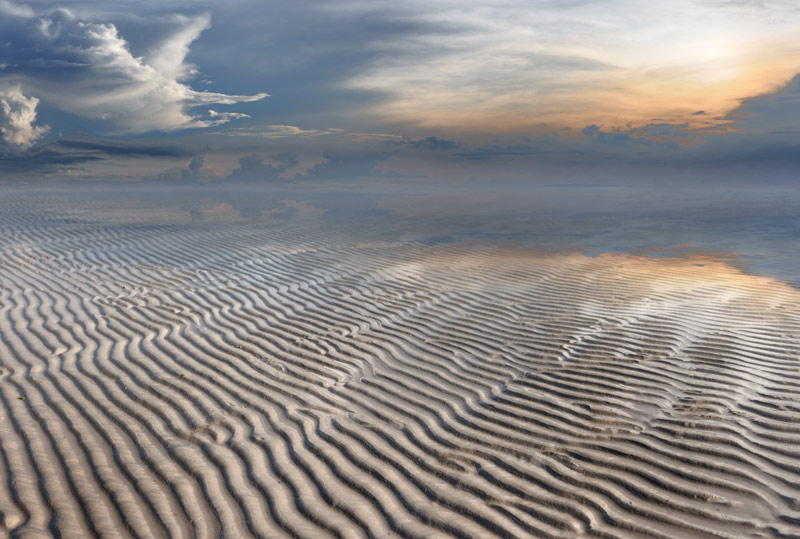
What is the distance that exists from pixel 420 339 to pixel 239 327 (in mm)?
2512

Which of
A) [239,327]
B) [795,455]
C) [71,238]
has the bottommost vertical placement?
[795,455]

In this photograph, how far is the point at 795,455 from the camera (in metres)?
4.56

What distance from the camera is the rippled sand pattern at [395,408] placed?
3.82 m

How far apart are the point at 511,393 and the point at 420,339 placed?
1910 millimetres

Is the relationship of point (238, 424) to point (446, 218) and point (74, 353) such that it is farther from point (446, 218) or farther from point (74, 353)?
point (446, 218)

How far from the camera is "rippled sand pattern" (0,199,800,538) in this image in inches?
150

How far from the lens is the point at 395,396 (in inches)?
226

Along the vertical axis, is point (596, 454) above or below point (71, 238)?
below

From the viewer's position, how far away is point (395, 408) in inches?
215

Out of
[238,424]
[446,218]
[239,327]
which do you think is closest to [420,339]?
[239,327]

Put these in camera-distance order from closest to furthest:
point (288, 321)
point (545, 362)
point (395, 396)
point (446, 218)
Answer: point (395, 396) < point (545, 362) < point (288, 321) < point (446, 218)

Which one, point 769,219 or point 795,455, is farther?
point 769,219

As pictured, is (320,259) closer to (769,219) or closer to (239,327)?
(239,327)

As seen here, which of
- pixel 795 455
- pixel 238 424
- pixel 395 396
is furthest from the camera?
pixel 395 396
